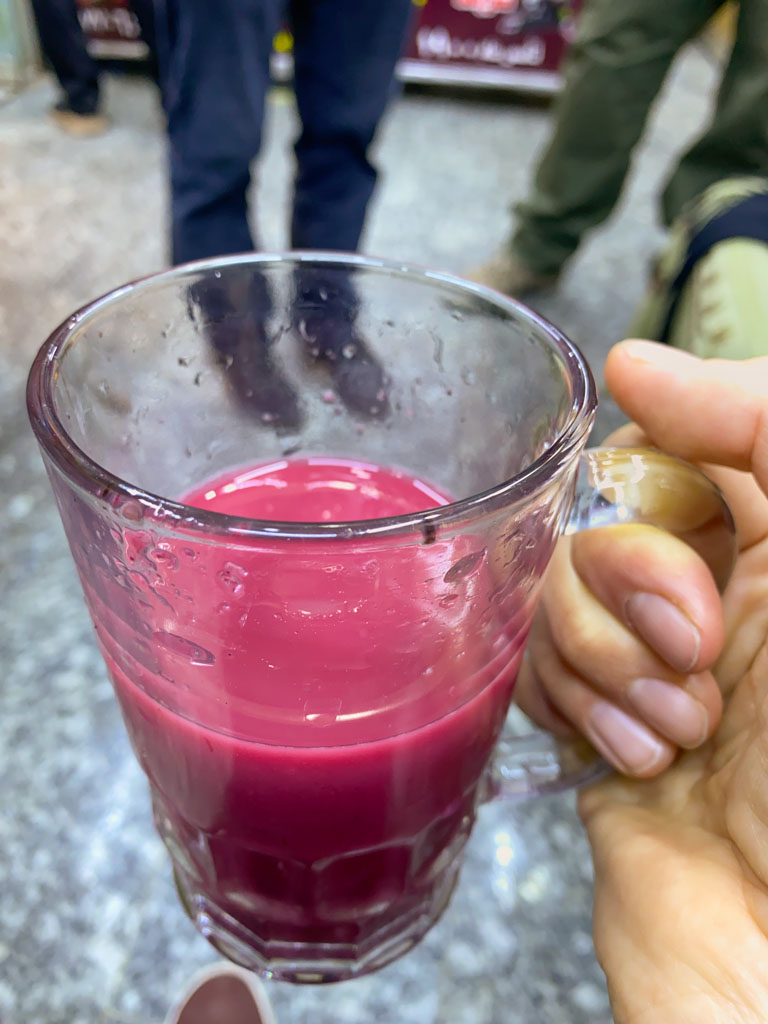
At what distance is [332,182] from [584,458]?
110 cm

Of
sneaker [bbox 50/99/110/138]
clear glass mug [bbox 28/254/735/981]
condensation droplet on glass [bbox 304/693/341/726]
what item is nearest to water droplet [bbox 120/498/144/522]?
clear glass mug [bbox 28/254/735/981]

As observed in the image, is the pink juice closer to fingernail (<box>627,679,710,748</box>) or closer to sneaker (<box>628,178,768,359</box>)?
fingernail (<box>627,679,710,748</box>)

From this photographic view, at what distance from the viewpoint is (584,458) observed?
0.44 metres

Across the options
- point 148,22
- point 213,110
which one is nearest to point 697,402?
point 213,110

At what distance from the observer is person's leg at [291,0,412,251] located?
122 centimetres

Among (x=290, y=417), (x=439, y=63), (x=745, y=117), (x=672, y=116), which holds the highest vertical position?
(x=290, y=417)

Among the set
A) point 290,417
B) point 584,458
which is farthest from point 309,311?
point 584,458

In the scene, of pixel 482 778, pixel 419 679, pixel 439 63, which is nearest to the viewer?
pixel 419 679

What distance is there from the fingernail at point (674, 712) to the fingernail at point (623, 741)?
0.05ft

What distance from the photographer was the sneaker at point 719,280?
0.90 m

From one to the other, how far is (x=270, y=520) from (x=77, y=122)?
2380 millimetres

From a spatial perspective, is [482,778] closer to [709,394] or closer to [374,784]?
[374,784]

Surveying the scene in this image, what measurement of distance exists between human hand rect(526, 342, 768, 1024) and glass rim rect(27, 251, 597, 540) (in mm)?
113

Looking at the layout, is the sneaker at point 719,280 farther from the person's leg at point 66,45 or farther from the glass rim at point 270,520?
the person's leg at point 66,45
